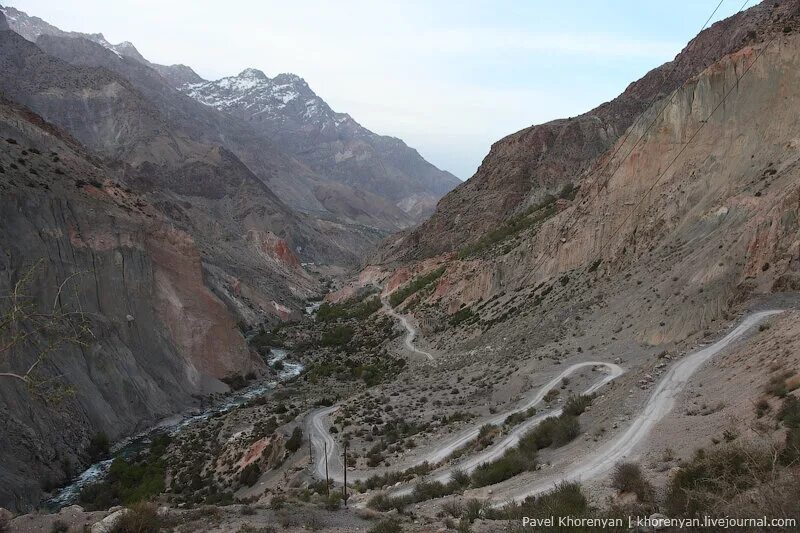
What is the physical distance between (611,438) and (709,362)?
481 centimetres

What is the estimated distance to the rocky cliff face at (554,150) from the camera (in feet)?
218

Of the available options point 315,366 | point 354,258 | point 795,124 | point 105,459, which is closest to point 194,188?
point 354,258

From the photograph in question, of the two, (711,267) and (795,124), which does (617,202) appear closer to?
(795,124)

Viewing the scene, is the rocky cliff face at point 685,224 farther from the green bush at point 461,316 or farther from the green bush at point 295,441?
the green bush at point 295,441

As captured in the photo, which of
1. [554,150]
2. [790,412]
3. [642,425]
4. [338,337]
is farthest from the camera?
[554,150]

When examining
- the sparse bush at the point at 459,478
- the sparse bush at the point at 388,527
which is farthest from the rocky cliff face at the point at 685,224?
the sparse bush at the point at 388,527

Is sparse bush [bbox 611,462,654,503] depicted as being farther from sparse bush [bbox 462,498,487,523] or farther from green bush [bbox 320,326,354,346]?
green bush [bbox 320,326,354,346]

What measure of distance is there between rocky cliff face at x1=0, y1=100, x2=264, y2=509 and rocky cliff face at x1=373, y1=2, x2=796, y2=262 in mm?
37449

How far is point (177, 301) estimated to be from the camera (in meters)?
40.5

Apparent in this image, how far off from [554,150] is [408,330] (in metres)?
33.9

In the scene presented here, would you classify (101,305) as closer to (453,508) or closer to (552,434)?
(552,434)

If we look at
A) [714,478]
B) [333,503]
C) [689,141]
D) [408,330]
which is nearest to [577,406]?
[333,503]

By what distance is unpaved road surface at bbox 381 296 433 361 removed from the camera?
1655 inches

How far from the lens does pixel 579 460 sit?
12.5 metres
